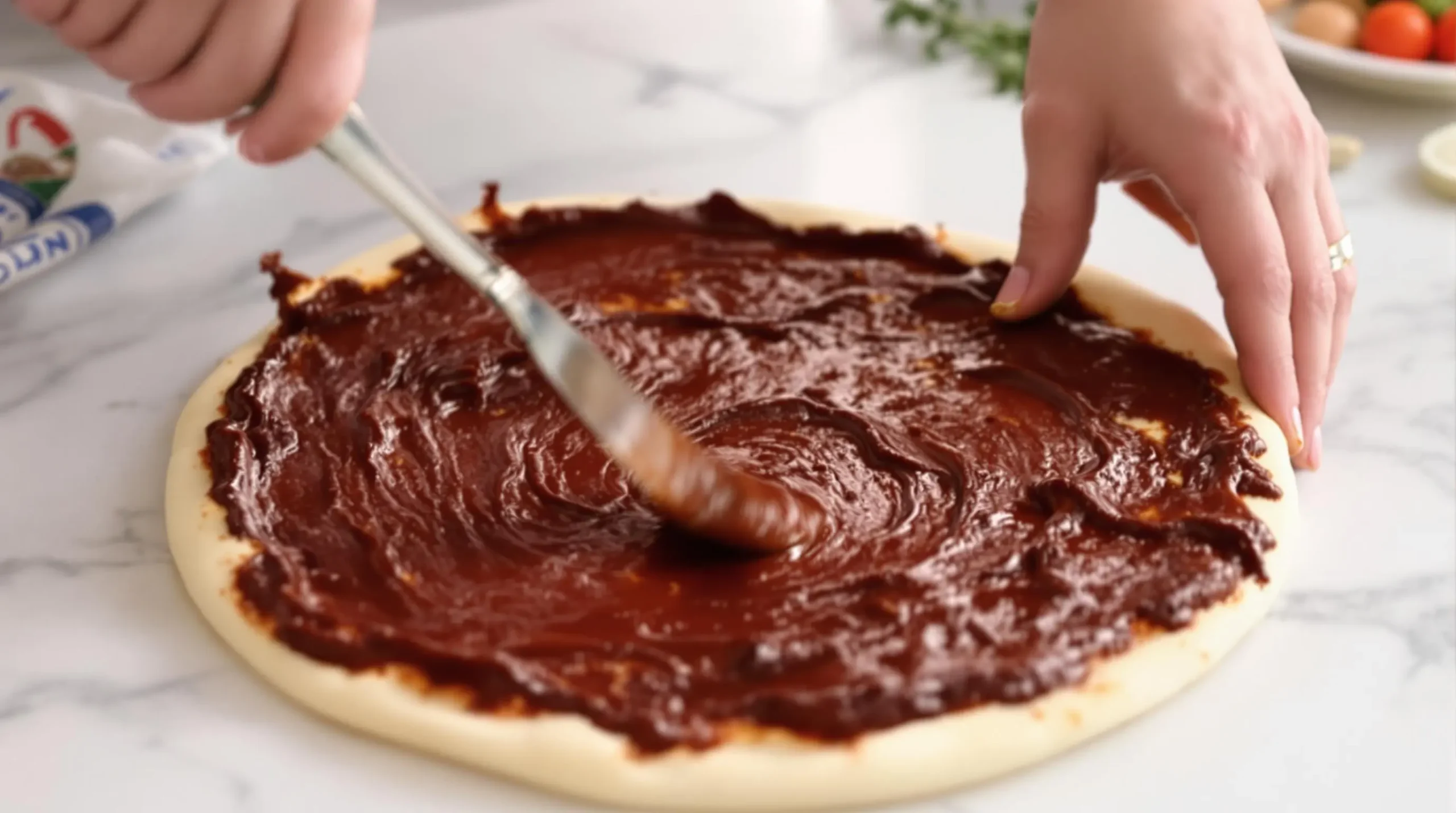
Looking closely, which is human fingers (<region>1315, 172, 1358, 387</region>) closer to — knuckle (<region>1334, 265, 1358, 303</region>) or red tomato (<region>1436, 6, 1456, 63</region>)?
knuckle (<region>1334, 265, 1358, 303</region>)

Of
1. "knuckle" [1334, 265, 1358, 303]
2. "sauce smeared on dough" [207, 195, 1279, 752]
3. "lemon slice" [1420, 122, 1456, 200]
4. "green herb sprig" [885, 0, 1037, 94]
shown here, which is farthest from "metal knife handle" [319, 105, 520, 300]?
"lemon slice" [1420, 122, 1456, 200]

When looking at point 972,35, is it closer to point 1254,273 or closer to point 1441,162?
point 1441,162

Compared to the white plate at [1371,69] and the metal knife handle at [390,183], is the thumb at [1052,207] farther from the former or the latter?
the white plate at [1371,69]

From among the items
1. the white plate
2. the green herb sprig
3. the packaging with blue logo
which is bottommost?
the packaging with blue logo

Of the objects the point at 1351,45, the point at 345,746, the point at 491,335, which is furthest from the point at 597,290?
the point at 1351,45

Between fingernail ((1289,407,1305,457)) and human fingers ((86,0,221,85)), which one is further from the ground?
human fingers ((86,0,221,85))

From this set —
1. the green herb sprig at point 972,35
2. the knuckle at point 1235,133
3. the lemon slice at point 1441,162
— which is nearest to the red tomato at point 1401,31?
the lemon slice at point 1441,162

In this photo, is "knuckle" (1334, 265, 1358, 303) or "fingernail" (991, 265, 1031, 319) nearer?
"knuckle" (1334, 265, 1358, 303)
